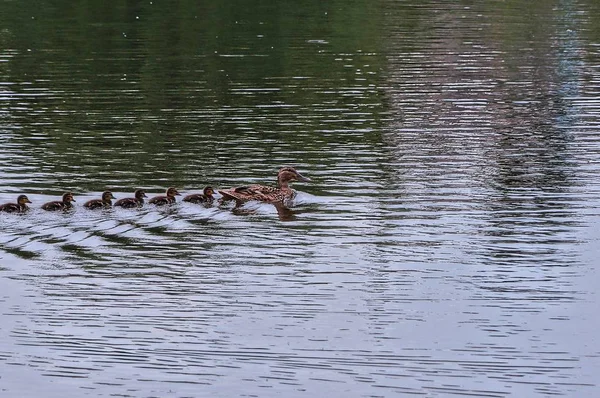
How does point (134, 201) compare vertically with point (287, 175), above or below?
below

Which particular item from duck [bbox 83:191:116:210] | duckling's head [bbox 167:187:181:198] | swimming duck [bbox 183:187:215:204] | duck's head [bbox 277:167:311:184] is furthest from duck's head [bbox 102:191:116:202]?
duck's head [bbox 277:167:311:184]

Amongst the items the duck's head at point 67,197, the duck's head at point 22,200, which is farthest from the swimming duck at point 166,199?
the duck's head at point 22,200

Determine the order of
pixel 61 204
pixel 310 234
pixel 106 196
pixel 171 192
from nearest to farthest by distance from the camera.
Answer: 1. pixel 310 234
2. pixel 61 204
3. pixel 106 196
4. pixel 171 192

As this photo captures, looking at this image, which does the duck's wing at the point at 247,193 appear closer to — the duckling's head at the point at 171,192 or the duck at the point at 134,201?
the duckling's head at the point at 171,192

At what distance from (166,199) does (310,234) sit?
2802mm

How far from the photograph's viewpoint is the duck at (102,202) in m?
22.2

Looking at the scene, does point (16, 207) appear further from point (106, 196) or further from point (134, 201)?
point (134, 201)

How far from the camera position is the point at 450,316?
674 inches

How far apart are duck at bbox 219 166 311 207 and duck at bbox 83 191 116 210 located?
1792mm

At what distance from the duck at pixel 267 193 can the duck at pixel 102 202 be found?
1.79 metres

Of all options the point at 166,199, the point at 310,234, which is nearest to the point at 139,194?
the point at 166,199

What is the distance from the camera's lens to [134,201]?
73.8 ft

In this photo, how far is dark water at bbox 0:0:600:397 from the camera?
15.6 meters

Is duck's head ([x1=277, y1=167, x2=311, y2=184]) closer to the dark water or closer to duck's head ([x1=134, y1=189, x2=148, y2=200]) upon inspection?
the dark water
